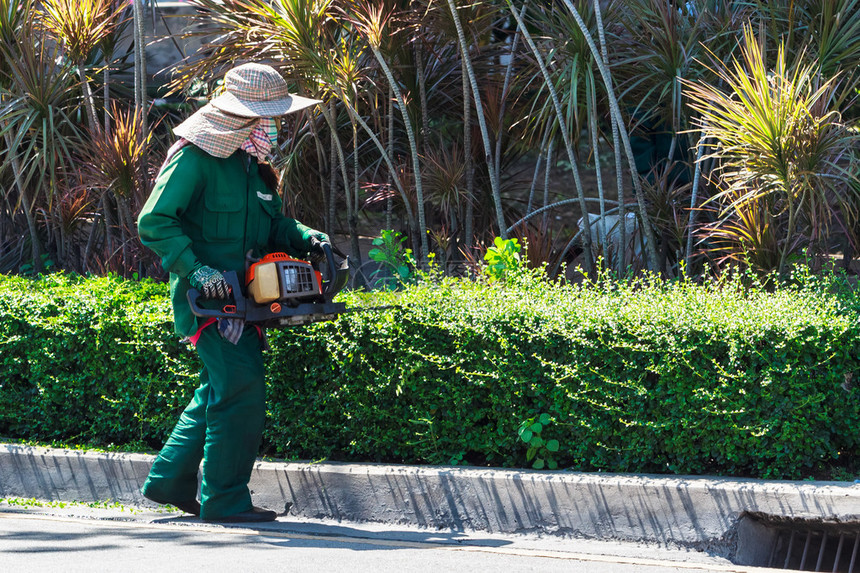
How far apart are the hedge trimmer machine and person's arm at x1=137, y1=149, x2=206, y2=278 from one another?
15cm

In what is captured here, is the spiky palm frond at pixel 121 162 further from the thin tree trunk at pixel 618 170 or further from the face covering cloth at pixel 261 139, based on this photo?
the thin tree trunk at pixel 618 170

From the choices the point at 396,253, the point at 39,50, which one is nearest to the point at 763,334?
the point at 396,253

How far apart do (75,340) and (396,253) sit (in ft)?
6.71

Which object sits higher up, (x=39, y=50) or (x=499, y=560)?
(x=39, y=50)

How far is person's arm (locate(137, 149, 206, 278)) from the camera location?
15.0ft

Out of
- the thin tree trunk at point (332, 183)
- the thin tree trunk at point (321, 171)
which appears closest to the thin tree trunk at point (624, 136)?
the thin tree trunk at point (332, 183)

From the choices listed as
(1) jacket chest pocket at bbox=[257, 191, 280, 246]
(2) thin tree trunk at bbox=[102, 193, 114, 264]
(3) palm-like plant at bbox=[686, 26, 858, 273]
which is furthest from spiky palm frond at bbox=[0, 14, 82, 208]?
(3) palm-like plant at bbox=[686, 26, 858, 273]

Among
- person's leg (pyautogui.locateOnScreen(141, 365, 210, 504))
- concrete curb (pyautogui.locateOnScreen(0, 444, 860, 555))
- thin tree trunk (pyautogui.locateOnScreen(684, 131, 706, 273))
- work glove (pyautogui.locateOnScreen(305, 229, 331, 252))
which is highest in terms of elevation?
work glove (pyautogui.locateOnScreen(305, 229, 331, 252))

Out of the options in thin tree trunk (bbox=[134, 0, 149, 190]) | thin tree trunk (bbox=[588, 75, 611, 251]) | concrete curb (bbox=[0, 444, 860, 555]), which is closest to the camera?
concrete curb (bbox=[0, 444, 860, 555])

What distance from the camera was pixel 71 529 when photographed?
482cm

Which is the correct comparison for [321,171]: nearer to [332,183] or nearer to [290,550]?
[332,183]

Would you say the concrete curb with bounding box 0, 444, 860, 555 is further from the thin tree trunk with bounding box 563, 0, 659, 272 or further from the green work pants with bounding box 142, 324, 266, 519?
the thin tree trunk with bounding box 563, 0, 659, 272

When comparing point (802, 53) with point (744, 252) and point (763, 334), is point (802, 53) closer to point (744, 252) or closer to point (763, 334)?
point (744, 252)

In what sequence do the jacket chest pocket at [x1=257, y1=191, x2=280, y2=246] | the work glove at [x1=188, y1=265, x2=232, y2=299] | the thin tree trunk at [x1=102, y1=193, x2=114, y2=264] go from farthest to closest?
1. the thin tree trunk at [x1=102, y1=193, x2=114, y2=264]
2. the jacket chest pocket at [x1=257, y1=191, x2=280, y2=246]
3. the work glove at [x1=188, y1=265, x2=232, y2=299]
